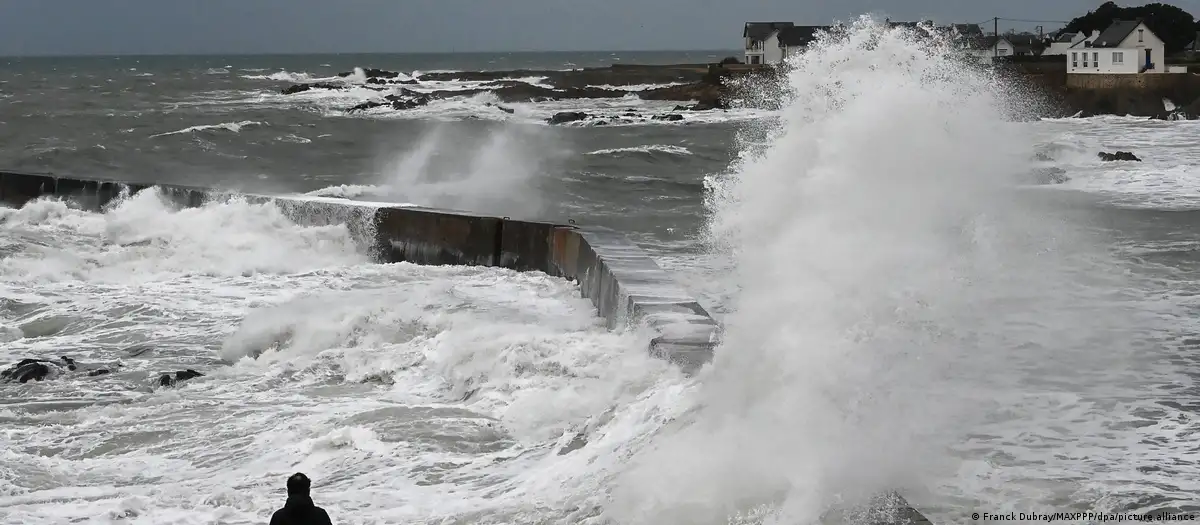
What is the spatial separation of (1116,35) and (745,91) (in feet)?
56.0

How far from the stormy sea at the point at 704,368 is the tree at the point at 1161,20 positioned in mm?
55848

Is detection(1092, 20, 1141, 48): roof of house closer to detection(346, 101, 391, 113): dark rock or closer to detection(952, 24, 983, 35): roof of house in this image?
detection(952, 24, 983, 35): roof of house

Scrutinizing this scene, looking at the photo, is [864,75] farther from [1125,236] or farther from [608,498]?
[1125,236]

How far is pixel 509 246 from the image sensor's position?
513 inches

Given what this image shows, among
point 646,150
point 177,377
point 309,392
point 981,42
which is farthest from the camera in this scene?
point 981,42

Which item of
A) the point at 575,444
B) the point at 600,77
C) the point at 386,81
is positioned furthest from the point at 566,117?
the point at 386,81

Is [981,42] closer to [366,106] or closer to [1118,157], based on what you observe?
[366,106]

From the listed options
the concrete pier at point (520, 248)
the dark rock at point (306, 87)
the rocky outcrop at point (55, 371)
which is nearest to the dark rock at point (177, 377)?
the rocky outcrop at point (55, 371)

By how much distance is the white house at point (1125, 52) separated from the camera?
167 ft

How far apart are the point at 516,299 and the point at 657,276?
59.3 inches

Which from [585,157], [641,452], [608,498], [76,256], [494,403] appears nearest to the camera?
[608,498]

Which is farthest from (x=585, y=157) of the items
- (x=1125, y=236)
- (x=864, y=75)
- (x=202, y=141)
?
(x=864, y=75)

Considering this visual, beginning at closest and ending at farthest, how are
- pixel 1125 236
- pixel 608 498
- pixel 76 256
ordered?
pixel 608 498 → pixel 76 256 → pixel 1125 236

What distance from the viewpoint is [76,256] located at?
14000mm
